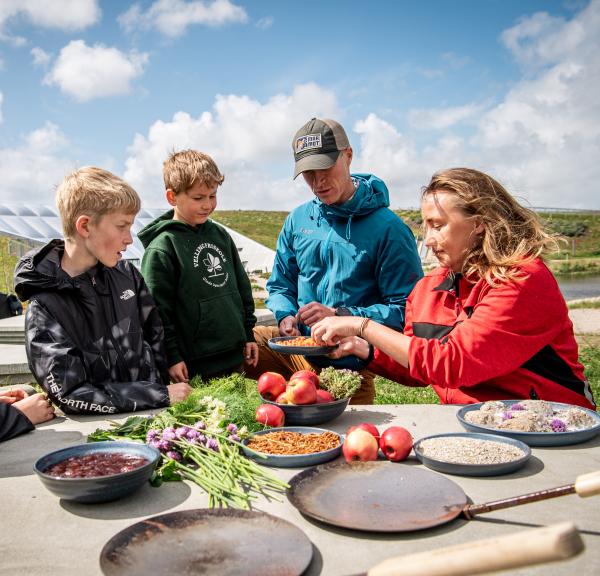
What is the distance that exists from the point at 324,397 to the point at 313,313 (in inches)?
50.8

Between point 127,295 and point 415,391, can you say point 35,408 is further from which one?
point 415,391

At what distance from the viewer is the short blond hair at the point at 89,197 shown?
10.6ft

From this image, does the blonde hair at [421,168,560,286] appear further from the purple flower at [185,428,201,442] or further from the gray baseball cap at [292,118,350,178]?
the purple flower at [185,428,201,442]

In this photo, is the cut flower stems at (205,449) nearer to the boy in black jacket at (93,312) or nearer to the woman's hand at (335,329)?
the boy in black jacket at (93,312)

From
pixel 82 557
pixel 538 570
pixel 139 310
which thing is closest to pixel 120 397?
pixel 139 310

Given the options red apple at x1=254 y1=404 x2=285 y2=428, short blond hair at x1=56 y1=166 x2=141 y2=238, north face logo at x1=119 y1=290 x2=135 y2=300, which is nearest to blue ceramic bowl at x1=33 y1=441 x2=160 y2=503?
red apple at x1=254 y1=404 x2=285 y2=428

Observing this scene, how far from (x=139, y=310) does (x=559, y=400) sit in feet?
7.44

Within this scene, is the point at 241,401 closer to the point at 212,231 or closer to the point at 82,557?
the point at 82,557

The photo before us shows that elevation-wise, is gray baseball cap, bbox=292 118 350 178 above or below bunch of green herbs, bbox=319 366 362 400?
above

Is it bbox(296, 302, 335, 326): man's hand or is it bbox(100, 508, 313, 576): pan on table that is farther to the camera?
bbox(296, 302, 335, 326): man's hand

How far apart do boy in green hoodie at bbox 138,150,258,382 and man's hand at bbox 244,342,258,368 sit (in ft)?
0.33

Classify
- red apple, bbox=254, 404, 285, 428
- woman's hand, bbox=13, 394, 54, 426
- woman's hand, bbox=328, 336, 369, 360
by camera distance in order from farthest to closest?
woman's hand, bbox=328, 336, 369, 360 → woman's hand, bbox=13, 394, 54, 426 → red apple, bbox=254, 404, 285, 428

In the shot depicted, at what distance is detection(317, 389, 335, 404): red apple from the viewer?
2.72m

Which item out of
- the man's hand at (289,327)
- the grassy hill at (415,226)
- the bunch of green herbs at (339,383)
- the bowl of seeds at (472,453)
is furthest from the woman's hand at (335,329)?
the grassy hill at (415,226)
